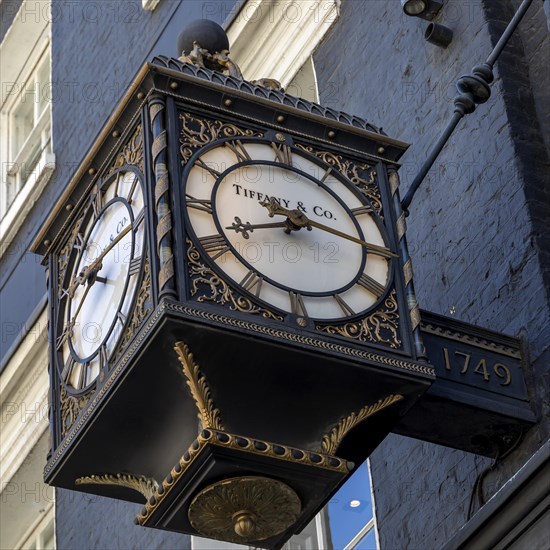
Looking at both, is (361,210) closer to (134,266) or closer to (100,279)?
(134,266)

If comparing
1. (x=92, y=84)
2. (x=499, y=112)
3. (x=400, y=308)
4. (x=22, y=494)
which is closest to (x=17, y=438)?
(x=22, y=494)

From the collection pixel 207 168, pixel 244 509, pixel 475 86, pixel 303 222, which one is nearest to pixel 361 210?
pixel 303 222

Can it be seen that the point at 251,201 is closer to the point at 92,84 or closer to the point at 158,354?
the point at 158,354

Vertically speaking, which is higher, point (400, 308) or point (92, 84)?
point (92, 84)

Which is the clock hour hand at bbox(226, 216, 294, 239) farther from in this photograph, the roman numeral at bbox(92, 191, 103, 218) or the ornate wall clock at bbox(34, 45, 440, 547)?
the roman numeral at bbox(92, 191, 103, 218)

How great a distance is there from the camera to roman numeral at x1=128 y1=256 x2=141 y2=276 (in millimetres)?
5906

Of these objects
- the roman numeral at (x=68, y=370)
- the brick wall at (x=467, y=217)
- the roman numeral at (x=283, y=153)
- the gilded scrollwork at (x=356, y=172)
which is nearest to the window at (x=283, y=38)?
the brick wall at (x=467, y=217)

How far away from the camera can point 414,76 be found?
8055 mm

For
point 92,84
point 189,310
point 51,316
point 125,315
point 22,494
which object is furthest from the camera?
point 92,84

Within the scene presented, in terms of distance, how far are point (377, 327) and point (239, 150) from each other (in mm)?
827

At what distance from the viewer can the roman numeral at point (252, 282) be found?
5754 mm

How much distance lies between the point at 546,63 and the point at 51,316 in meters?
2.35

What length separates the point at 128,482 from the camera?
238 inches

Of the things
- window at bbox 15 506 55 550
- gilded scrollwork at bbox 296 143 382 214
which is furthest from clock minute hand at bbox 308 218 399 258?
window at bbox 15 506 55 550
